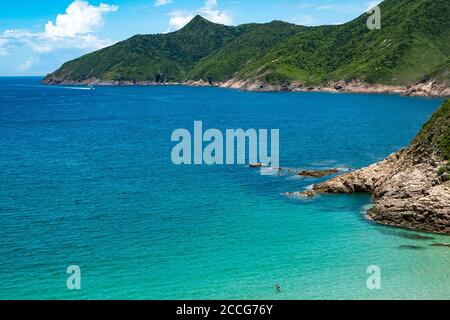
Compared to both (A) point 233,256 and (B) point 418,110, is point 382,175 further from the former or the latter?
(B) point 418,110

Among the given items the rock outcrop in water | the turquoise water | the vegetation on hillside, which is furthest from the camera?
the vegetation on hillside

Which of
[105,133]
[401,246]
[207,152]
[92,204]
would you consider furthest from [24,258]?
[105,133]

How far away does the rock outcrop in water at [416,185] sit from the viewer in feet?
191

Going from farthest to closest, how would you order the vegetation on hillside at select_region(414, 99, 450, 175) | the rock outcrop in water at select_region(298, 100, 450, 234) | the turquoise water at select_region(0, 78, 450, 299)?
1. the vegetation on hillside at select_region(414, 99, 450, 175)
2. the rock outcrop in water at select_region(298, 100, 450, 234)
3. the turquoise water at select_region(0, 78, 450, 299)

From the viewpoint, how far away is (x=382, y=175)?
2899 inches

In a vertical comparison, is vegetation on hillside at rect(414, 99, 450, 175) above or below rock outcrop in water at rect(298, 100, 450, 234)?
above

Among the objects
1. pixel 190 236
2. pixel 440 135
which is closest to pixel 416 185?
pixel 440 135

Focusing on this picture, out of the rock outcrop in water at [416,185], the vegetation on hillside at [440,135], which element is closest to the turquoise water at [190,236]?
the rock outcrop in water at [416,185]

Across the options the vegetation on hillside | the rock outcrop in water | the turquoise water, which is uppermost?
the vegetation on hillside

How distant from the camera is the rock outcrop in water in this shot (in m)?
58.3

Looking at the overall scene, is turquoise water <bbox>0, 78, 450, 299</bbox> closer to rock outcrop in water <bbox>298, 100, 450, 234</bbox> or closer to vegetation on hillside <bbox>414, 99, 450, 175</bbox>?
rock outcrop in water <bbox>298, 100, 450, 234</bbox>

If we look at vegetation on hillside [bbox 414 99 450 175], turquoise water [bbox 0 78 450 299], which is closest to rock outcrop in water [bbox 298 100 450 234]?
vegetation on hillside [bbox 414 99 450 175]

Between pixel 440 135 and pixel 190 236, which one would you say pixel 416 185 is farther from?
pixel 190 236

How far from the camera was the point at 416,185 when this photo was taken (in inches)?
2443
